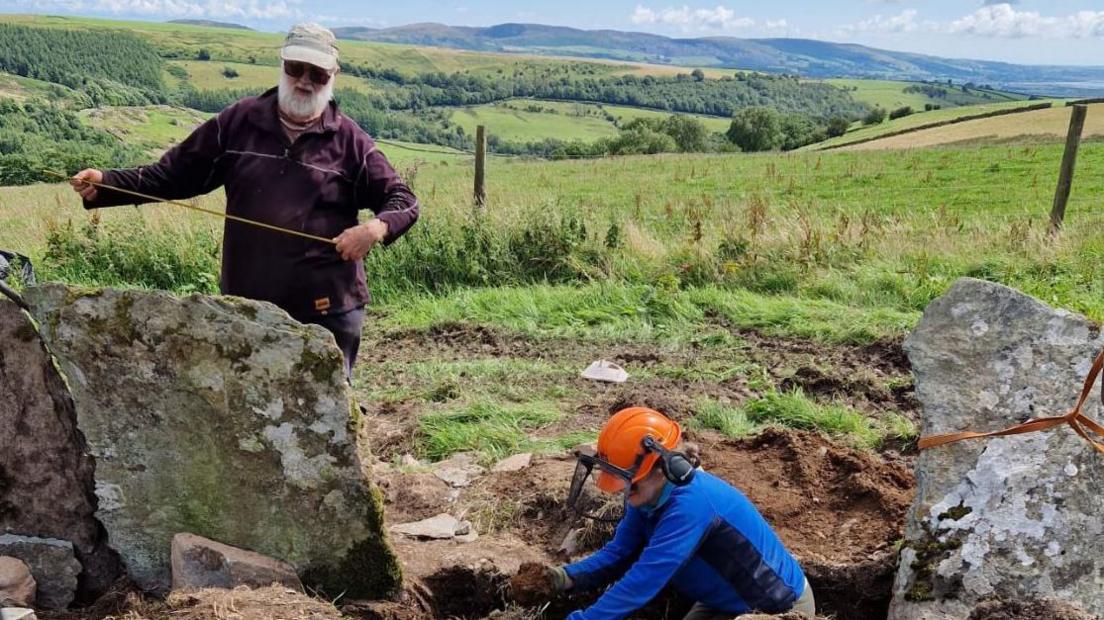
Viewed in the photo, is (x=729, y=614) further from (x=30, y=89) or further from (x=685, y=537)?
(x=30, y=89)

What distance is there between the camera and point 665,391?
586 cm

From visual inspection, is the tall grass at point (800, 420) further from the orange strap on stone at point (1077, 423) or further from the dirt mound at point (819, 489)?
the orange strap on stone at point (1077, 423)

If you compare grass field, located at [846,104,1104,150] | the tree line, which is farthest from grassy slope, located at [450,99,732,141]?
grass field, located at [846,104,1104,150]

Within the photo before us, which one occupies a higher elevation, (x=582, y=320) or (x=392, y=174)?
(x=392, y=174)

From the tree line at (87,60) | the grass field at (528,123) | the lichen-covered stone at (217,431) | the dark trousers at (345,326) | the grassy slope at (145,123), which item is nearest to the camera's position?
the lichen-covered stone at (217,431)

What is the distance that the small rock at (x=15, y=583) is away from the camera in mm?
3002

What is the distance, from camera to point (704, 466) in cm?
458

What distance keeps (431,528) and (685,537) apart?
4.70ft

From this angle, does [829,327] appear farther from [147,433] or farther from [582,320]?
[147,433]

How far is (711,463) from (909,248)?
17.4 ft

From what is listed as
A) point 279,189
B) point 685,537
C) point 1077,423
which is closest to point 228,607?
point 685,537

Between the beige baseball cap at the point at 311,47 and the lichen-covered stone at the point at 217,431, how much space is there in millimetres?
1372

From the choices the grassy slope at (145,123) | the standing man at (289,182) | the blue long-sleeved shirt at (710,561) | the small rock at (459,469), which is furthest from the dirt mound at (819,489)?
the grassy slope at (145,123)

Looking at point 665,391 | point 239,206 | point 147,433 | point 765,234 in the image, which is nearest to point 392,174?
point 239,206
